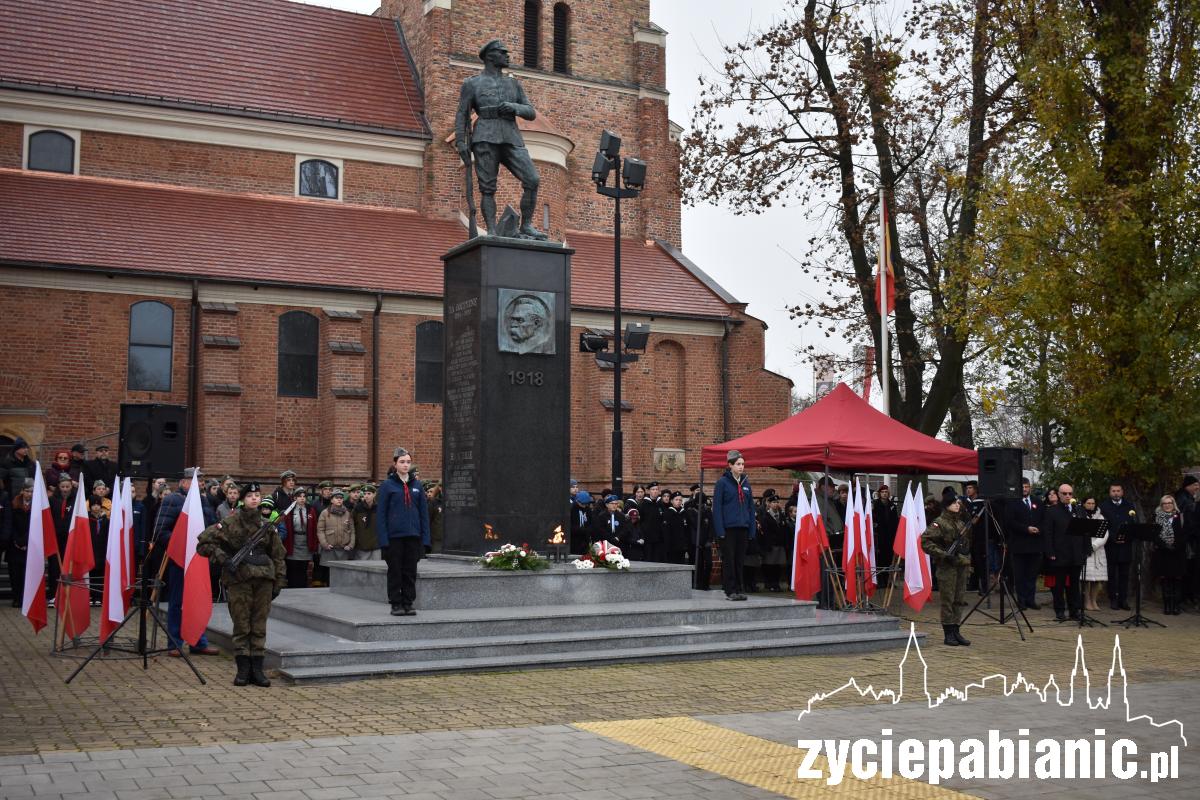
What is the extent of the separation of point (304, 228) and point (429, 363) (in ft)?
15.4

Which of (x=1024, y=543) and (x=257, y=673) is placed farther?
(x=1024, y=543)

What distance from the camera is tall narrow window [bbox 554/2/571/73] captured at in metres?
36.1

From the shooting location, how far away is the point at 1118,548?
59.7ft

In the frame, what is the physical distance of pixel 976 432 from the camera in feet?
182

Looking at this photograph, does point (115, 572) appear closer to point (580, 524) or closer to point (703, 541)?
point (580, 524)

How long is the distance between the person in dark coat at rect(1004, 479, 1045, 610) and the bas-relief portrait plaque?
7.34 meters

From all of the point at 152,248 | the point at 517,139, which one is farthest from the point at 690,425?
the point at 517,139

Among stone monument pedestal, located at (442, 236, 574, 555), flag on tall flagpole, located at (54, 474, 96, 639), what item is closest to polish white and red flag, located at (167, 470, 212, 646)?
flag on tall flagpole, located at (54, 474, 96, 639)

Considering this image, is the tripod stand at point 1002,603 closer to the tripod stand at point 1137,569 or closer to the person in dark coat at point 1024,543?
the person in dark coat at point 1024,543

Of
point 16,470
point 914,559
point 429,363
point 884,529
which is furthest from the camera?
point 429,363

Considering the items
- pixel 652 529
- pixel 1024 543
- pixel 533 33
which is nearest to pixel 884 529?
pixel 1024 543

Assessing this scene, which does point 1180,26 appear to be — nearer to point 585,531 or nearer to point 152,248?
point 585,531

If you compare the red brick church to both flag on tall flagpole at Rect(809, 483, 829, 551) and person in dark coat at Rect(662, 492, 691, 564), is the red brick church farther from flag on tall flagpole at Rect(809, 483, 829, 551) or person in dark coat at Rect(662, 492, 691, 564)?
flag on tall flagpole at Rect(809, 483, 829, 551)

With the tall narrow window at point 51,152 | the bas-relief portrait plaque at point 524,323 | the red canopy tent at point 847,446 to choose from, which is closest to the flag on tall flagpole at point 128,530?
the bas-relief portrait plaque at point 524,323
